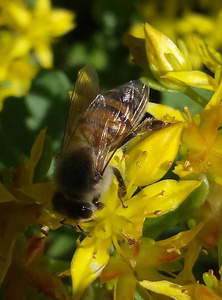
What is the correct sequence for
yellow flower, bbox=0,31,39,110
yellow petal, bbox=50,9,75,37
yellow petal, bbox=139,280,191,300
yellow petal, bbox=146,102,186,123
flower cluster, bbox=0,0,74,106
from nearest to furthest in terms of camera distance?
1. yellow petal, bbox=139,280,191,300
2. yellow petal, bbox=146,102,186,123
3. yellow flower, bbox=0,31,39,110
4. flower cluster, bbox=0,0,74,106
5. yellow petal, bbox=50,9,75,37

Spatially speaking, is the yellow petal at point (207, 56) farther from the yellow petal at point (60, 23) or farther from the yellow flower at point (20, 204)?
the yellow petal at point (60, 23)

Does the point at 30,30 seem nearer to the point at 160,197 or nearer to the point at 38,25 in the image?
the point at 38,25

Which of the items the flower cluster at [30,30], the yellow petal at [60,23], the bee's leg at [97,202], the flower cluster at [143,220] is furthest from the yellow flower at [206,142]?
the yellow petal at [60,23]

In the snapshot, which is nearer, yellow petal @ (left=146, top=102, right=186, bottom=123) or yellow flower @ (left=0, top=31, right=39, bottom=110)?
yellow petal @ (left=146, top=102, right=186, bottom=123)

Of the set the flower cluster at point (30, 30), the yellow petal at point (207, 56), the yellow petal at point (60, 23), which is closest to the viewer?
the yellow petal at point (207, 56)

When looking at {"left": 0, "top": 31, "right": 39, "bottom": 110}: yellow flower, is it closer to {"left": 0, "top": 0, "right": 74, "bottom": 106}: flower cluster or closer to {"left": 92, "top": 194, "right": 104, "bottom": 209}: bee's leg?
{"left": 0, "top": 0, "right": 74, "bottom": 106}: flower cluster

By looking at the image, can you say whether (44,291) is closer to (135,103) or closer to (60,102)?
(135,103)

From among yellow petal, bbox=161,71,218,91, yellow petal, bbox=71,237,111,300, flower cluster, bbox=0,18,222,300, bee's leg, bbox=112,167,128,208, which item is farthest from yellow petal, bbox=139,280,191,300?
yellow petal, bbox=161,71,218,91

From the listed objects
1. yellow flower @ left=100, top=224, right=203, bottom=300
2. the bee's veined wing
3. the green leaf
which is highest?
the bee's veined wing
